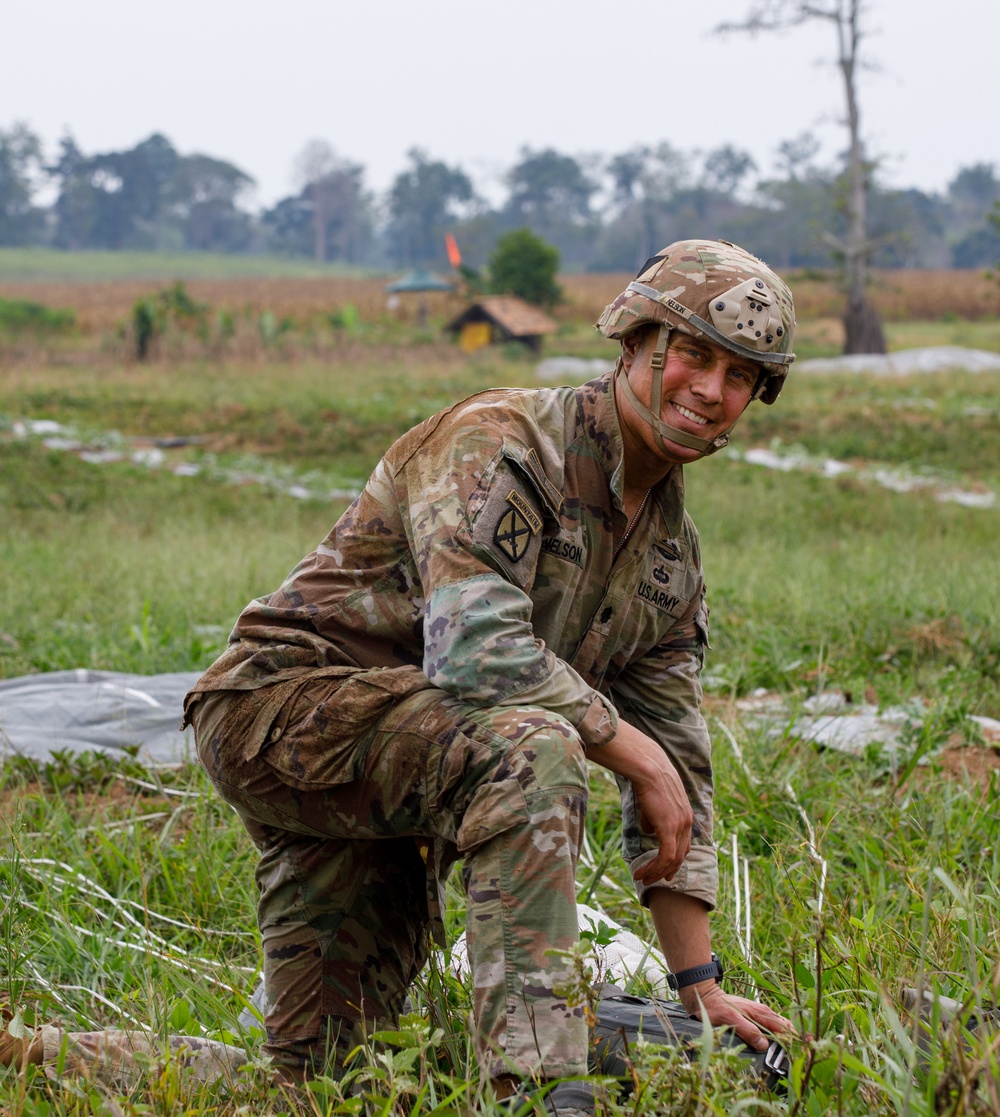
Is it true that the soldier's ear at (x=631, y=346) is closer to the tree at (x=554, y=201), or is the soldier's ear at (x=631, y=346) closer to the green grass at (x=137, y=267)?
the green grass at (x=137, y=267)

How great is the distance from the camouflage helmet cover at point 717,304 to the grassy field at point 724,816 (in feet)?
3.15

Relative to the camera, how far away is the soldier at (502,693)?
6.84ft

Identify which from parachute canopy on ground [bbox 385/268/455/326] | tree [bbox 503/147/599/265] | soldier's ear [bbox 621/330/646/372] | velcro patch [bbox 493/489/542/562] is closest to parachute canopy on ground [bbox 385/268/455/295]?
parachute canopy on ground [bbox 385/268/455/326]

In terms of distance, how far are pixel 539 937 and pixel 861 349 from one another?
94.1 ft

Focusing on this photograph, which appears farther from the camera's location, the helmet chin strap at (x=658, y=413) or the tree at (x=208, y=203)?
the tree at (x=208, y=203)

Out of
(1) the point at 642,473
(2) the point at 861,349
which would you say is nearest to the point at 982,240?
(2) the point at 861,349

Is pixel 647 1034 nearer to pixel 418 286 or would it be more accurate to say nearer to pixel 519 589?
pixel 519 589

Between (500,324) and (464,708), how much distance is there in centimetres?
2989

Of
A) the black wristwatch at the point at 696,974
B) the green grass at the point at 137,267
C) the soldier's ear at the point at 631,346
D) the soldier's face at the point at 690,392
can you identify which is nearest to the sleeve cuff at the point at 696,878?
the black wristwatch at the point at 696,974

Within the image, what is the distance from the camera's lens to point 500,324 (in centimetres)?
3148

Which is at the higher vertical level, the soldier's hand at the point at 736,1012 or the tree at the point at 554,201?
the tree at the point at 554,201

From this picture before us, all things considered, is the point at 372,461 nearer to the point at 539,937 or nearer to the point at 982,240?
the point at 539,937

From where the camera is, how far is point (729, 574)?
7.68m

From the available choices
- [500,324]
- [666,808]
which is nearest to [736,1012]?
[666,808]
